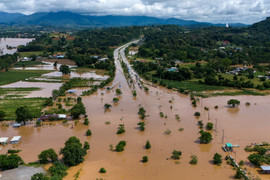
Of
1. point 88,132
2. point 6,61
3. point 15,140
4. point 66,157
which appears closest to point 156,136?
point 88,132

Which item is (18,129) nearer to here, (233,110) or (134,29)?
(233,110)

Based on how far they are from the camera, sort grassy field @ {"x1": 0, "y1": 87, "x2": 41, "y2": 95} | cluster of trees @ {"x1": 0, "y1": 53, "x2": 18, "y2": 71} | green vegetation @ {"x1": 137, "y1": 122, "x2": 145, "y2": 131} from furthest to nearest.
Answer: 1. cluster of trees @ {"x1": 0, "y1": 53, "x2": 18, "y2": 71}
2. grassy field @ {"x1": 0, "y1": 87, "x2": 41, "y2": 95}
3. green vegetation @ {"x1": 137, "y1": 122, "x2": 145, "y2": 131}

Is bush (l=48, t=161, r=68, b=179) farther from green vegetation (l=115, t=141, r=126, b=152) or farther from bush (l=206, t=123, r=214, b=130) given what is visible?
bush (l=206, t=123, r=214, b=130)

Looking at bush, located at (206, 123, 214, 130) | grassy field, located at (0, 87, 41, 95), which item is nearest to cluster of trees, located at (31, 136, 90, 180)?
Answer: bush, located at (206, 123, 214, 130)

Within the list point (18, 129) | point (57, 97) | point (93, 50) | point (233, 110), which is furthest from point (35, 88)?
point (93, 50)


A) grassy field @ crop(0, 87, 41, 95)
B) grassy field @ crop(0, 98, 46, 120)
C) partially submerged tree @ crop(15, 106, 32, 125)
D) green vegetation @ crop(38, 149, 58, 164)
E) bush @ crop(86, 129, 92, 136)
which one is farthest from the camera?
grassy field @ crop(0, 87, 41, 95)

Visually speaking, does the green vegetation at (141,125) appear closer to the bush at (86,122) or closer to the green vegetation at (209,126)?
the bush at (86,122)

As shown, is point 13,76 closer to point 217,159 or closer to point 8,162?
point 8,162
